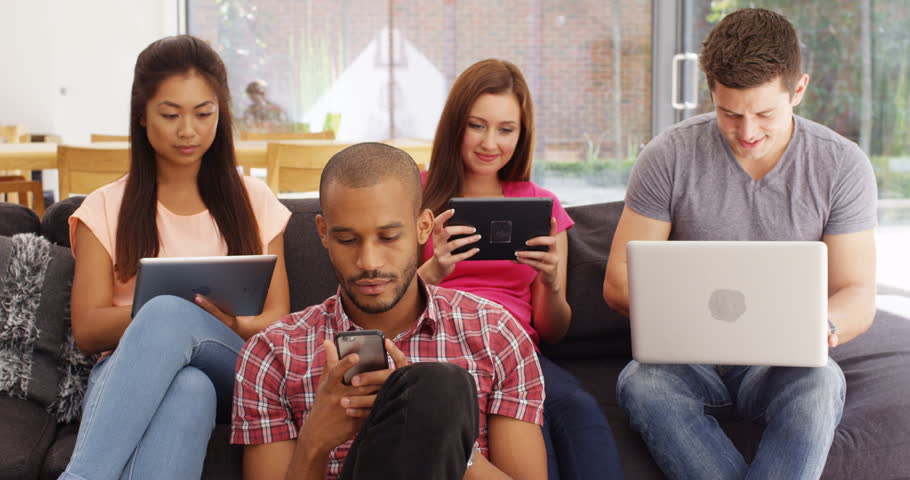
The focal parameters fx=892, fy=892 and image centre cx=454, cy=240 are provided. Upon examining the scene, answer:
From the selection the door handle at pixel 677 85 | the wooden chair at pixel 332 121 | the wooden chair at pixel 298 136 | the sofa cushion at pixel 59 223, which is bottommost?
the sofa cushion at pixel 59 223

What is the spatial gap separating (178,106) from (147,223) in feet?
0.91

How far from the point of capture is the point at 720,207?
2.08 metres

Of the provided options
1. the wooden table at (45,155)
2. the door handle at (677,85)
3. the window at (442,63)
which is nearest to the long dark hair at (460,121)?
the wooden table at (45,155)

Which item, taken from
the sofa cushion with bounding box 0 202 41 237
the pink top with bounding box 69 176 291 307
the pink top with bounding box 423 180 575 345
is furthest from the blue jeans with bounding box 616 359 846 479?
the sofa cushion with bounding box 0 202 41 237

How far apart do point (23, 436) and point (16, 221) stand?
69 centimetres

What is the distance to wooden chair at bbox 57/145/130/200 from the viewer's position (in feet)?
11.6

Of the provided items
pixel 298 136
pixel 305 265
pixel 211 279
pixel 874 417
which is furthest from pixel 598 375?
pixel 298 136

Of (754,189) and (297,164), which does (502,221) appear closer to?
(754,189)

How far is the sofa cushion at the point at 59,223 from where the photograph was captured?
7.61ft

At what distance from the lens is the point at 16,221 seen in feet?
7.64

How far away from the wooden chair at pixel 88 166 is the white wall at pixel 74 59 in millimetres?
3034

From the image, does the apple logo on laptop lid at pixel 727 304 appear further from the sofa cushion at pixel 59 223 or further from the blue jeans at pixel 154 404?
the sofa cushion at pixel 59 223

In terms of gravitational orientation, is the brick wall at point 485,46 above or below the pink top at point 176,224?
above

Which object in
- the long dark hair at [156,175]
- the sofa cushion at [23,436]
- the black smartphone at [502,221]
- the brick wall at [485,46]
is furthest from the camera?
the brick wall at [485,46]
